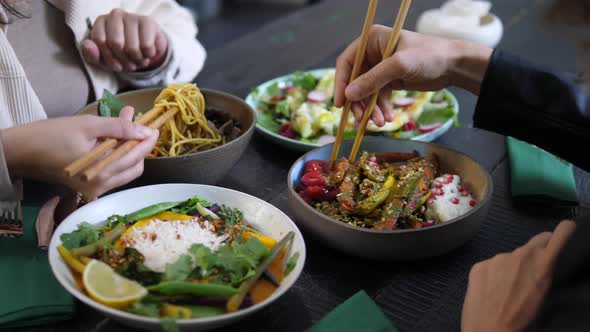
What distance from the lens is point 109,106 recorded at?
1394mm

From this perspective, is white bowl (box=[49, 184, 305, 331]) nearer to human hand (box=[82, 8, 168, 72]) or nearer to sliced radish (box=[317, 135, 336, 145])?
sliced radish (box=[317, 135, 336, 145])

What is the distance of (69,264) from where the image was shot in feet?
3.13

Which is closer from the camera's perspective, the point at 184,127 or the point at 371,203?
the point at 371,203

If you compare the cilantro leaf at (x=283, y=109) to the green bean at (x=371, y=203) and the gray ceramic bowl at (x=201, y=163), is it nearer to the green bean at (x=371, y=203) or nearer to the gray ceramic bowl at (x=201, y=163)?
the gray ceramic bowl at (x=201, y=163)

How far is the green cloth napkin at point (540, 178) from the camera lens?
1.31 metres

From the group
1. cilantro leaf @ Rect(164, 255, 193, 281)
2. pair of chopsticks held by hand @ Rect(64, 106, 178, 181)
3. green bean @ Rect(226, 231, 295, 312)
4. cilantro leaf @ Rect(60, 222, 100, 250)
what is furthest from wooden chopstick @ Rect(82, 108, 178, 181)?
green bean @ Rect(226, 231, 295, 312)

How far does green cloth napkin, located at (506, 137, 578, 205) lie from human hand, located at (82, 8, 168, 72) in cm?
106

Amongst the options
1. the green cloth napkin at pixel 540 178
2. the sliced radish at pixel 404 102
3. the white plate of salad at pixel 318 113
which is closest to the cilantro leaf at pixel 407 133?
the white plate of salad at pixel 318 113

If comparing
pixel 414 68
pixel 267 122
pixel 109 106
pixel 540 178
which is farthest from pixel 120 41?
pixel 540 178

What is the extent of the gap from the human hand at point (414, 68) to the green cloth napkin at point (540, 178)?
0.24 m

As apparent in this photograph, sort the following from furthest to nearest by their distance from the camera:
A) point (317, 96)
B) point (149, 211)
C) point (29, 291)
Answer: point (317, 96) < point (149, 211) < point (29, 291)

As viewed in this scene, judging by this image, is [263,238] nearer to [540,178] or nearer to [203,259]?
[203,259]

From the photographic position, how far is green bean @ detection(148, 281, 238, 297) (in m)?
0.89

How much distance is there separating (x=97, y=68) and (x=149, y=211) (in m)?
0.72
